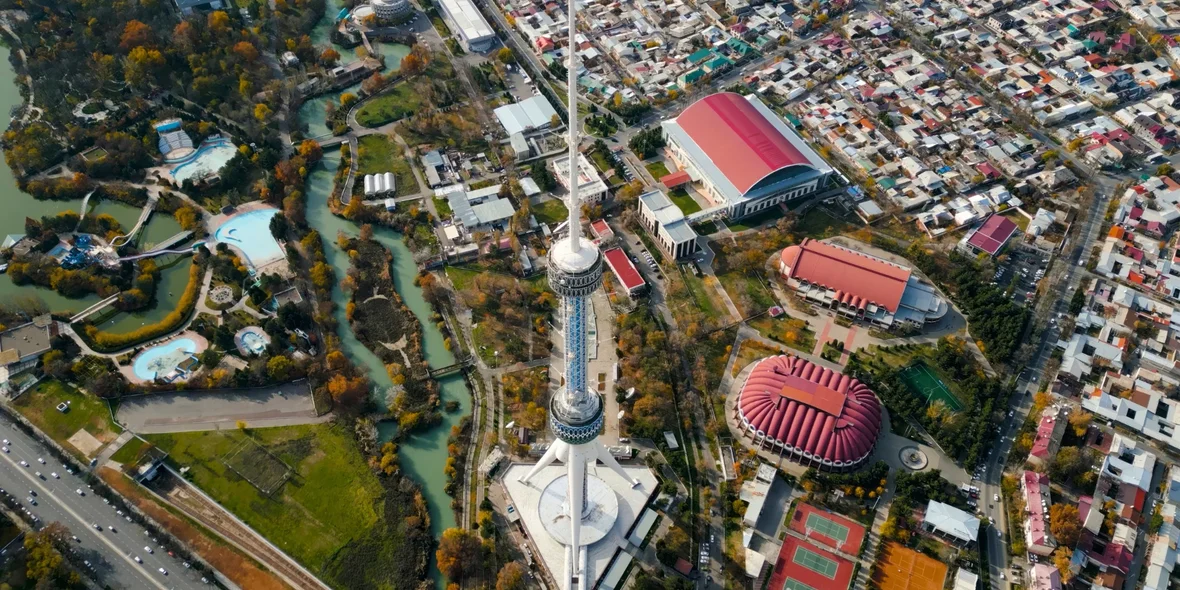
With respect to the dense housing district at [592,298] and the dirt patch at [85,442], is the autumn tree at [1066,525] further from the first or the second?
the dirt patch at [85,442]

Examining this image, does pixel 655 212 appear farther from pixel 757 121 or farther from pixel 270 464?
pixel 270 464

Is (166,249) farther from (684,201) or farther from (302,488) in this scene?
(684,201)

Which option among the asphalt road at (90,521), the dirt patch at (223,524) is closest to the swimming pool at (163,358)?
the asphalt road at (90,521)

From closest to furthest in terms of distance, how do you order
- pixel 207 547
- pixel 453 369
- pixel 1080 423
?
pixel 207 547
pixel 1080 423
pixel 453 369

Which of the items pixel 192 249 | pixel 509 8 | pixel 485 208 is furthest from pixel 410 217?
pixel 509 8

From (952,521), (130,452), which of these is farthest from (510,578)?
(130,452)
